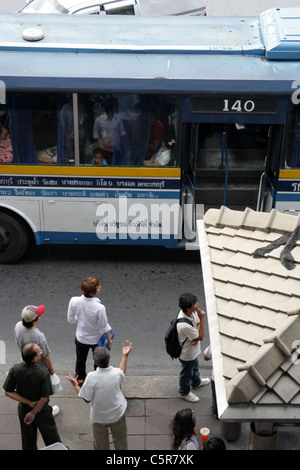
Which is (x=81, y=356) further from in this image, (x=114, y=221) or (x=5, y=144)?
(x=5, y=144)

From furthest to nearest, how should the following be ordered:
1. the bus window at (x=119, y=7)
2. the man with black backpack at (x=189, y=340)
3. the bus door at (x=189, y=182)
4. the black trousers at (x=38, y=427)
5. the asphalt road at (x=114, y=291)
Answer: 1. the bus window at (x=119, y=7)
2. the bus door at (x=189, y=182)
3. the asphalt road at (x=114, y=291)
4. the man with black backpack at (x=189, y=340)
5. the black trousers at (x=38, y=427)

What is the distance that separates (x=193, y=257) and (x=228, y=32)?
11.5 feet

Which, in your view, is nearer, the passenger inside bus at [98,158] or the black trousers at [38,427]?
the black trousers at [38,427]

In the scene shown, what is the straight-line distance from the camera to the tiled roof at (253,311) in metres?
4.30

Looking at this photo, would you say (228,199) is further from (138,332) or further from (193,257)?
(138,332)

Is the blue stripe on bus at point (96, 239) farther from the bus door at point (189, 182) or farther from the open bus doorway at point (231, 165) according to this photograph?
the open bus doorway at point (231, 165)

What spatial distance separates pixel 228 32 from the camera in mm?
9969

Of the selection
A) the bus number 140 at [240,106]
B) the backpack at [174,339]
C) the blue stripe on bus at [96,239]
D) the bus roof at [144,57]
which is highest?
the bus roof at [144,57]

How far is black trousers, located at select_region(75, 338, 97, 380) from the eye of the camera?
23.8ft

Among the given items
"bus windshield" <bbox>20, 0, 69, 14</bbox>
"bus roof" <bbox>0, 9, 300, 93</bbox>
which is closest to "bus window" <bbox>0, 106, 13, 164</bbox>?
"bus roof" <bbox>0, 9, 300, 93</bbox>

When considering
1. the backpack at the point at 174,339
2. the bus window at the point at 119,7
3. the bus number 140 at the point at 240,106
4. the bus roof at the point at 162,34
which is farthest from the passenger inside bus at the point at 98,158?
the bus window at the point at 119,7

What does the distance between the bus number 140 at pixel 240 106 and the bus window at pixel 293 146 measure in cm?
64

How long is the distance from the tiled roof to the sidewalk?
84.5 inches

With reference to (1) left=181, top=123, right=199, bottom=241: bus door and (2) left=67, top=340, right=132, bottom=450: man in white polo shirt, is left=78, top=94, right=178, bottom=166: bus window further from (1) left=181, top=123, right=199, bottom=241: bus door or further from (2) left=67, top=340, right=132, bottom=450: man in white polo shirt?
(2) left=67, top=340, right=132, bottom=450: man in white polo shirt
